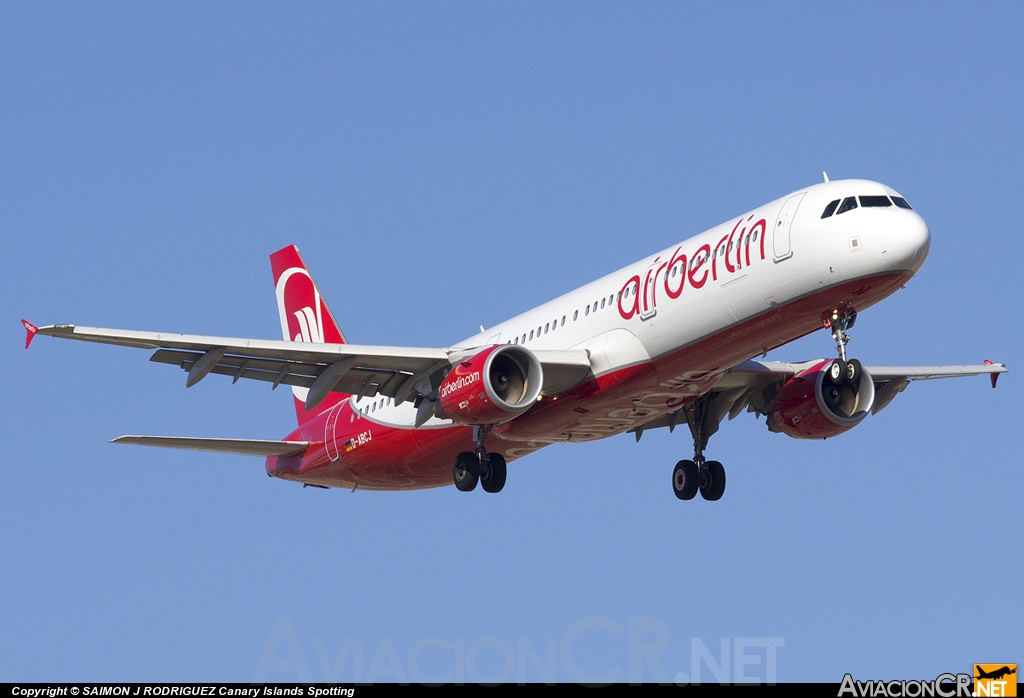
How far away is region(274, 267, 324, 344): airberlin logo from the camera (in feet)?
A: 164

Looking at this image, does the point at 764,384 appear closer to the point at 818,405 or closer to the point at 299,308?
the point at 818,405

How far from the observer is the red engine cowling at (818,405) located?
39.2m

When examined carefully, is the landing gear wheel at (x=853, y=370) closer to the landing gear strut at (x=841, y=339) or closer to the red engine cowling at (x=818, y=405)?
the landing gear strut at (x=841, y=339)

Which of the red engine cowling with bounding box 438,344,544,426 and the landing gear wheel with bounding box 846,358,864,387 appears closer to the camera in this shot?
the landing gear wheel with bounding box 846,358,864,387

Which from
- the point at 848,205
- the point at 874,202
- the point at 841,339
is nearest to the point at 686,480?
the point at 841,339

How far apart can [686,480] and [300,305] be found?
15.4 meters

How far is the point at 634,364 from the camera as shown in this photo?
36094 mm

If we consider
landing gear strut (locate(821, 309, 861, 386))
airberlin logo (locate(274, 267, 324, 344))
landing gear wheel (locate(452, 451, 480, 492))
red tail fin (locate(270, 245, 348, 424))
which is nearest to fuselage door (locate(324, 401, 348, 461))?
red tail fin (locate(270, 245, 348, 424))

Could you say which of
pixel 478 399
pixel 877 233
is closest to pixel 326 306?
pixel 478 399

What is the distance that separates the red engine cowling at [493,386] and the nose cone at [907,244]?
8632mm

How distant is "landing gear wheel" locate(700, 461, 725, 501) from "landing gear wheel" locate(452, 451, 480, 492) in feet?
21.3

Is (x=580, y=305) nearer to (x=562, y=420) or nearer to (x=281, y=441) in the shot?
(x=562, y=420)

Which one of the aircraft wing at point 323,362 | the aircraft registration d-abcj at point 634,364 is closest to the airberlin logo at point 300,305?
the aircraft registration d-abcj at point 634,364

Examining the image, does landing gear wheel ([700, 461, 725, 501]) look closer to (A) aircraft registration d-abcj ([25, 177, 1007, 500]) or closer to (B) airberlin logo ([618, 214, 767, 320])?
(A) aircraft registration d-abcj ([25, 177, 1007, 500])
